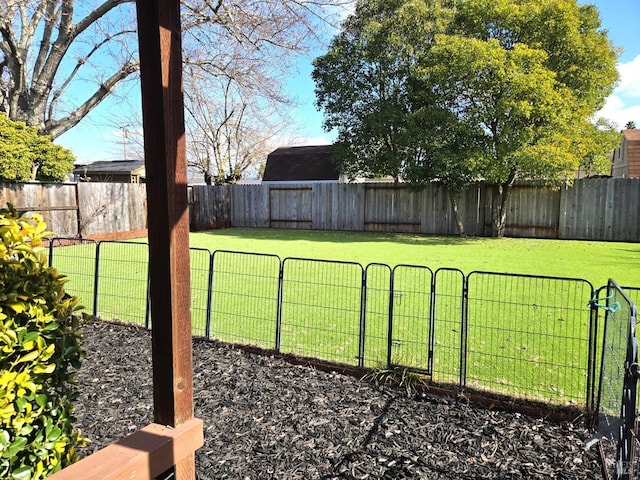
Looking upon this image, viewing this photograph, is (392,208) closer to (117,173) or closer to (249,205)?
(249,205)

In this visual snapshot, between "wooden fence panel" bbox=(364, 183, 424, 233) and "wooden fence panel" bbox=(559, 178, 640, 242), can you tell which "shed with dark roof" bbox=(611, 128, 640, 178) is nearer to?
"wooden fence panel" bbox=(559, 178, 640, 242)

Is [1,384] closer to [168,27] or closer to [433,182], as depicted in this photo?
[168,27]

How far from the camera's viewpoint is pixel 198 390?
3383 millimetres

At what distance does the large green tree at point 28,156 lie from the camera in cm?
1052

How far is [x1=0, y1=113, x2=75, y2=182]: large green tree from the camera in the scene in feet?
34.5

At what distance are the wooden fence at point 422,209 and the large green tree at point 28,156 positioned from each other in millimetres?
5319

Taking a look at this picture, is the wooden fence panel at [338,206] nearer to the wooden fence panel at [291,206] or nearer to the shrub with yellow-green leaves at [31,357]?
the wooden fence panel at [291,206]

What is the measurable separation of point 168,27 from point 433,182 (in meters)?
13.6

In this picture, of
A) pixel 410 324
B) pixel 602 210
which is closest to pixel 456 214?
pixel 602 210

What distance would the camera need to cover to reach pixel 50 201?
11.6 m

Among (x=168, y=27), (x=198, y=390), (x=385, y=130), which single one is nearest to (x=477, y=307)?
(x=198, y=390)

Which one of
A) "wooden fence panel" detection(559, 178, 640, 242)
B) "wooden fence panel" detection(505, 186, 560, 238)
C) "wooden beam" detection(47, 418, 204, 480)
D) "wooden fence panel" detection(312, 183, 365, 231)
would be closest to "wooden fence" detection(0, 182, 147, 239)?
"wooden fence panel" detection(312, 183, 365, 231)

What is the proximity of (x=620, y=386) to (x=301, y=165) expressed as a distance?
21.7 metres

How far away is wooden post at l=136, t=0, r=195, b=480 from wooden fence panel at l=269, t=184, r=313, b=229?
51.8 ft
